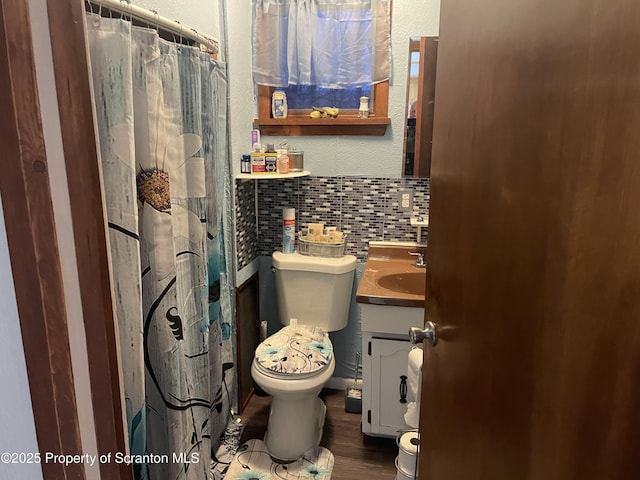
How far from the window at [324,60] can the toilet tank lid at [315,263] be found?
62 cm

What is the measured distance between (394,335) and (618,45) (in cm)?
154

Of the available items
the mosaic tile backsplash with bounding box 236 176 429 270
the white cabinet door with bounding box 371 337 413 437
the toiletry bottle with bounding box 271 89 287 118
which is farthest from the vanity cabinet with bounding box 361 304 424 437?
the toiletry bottle with bounding box 271 89 287 118

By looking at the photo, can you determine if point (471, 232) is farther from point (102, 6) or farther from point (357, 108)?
point (357, 108)

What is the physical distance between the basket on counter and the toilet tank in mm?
33

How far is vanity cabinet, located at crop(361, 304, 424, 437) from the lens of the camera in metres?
1.85

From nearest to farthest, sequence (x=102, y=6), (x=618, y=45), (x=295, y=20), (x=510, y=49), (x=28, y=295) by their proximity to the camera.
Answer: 1. (x=618, y=45)
2. (x=510, y=49)
3. (x=28, y=295)
4. (x=102, y=6)
5. (x=295, y=20)

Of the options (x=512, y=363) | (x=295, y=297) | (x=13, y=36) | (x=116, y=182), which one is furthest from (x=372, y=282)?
(x=13, y=36)

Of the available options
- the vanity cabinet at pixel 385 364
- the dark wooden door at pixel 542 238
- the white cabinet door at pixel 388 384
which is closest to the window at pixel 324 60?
the vanity cabinet at pixel 385 364

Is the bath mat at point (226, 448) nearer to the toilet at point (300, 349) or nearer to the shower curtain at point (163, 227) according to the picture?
the toilet at point (300, 349)

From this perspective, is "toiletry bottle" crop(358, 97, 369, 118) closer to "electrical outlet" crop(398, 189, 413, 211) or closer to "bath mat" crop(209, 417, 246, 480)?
"electrical outlet" crop(398, 189, 413, 211)

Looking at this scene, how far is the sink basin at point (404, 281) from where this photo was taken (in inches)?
81.8

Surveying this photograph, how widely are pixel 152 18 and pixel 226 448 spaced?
68.1 inches

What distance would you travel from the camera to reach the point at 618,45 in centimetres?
46

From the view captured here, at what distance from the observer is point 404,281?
2127 millimetres
